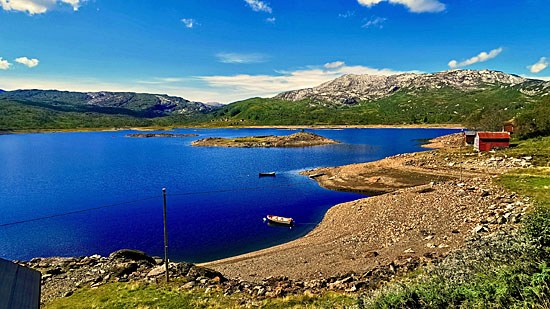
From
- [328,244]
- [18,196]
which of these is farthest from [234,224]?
[18,196]

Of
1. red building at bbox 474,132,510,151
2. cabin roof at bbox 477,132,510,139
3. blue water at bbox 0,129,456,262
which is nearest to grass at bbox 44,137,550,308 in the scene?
blue water at bbox 0,129,456,262

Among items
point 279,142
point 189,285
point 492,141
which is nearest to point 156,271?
point 189,285

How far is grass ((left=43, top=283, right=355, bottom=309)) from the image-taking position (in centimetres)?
1959

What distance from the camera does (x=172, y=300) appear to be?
20.4m

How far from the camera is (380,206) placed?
152 ft

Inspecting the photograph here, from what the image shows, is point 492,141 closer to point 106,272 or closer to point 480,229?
point 480,229

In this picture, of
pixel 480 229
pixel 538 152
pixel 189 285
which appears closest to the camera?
pixel 189 285

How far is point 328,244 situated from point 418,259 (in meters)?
11.6

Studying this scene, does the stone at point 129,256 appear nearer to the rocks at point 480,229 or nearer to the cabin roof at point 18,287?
the cabin roof at point 18,287

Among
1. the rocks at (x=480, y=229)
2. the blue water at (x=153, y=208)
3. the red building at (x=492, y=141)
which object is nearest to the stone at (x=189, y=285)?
the blue water at (x=153, y=208)

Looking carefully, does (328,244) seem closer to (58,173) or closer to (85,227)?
(85,227)

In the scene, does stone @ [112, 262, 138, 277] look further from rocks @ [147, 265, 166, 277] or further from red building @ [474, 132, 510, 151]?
red building @ [474, 132, 510, 151]

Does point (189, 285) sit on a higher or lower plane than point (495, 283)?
lower

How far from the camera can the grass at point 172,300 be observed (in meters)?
19.6
